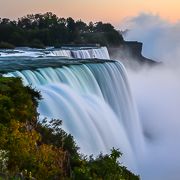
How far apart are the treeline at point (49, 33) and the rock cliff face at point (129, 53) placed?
5.37ft

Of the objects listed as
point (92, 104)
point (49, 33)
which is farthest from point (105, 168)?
point (49, 33)

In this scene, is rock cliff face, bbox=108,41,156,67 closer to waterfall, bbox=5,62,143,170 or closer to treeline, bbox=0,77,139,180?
waterfall, bbox=5,62,143,170

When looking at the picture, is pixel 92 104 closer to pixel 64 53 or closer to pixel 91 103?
pixel 91 103

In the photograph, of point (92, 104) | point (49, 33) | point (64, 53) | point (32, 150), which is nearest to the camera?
point (32, 150)

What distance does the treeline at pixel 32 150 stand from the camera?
9.57 meters

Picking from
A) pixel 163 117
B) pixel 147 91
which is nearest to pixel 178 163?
pixel 163 117

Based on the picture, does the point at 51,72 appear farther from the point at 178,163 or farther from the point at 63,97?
the point at 178,163

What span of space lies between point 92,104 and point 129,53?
163 ft

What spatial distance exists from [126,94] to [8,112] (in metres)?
17.3

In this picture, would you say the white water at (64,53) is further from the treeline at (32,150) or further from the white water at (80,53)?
the treeline at (32,150)

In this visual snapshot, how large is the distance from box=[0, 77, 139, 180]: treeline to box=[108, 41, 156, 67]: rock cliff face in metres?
51.2

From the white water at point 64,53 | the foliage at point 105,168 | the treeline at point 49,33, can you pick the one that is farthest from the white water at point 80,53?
the foliage at point 105,168

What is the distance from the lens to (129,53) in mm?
69750

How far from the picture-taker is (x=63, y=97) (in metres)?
18.2
